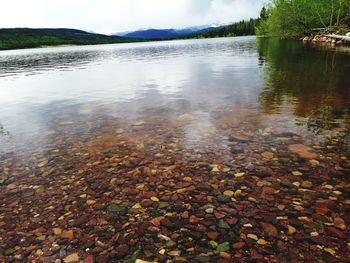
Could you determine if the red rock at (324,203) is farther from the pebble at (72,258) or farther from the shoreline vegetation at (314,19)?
the shoreline vegetation at (314,19)

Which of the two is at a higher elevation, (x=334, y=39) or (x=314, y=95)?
(x=334, y=39)

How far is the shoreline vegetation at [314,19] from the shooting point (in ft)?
258

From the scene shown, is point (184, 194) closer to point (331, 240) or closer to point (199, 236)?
point (199, 236)

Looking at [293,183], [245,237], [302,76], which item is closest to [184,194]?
[245,237]

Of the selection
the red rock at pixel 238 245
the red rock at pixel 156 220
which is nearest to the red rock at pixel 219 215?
the red rock at pixel 238 245

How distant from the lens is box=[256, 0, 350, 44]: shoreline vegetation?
258ft

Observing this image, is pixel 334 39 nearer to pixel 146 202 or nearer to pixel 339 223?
pixel 339 223

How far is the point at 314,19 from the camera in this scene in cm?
9356

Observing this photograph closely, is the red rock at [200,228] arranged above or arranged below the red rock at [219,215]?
below

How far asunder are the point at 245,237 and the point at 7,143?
10594mm

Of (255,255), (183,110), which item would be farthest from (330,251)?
(183,110)

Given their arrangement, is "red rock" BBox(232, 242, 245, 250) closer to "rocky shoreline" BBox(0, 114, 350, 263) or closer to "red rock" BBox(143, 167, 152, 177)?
"rocky shoreline" BBox(0, 114, 350, 263)

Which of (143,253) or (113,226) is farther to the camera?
(113,226)

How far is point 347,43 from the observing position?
61.8 m
